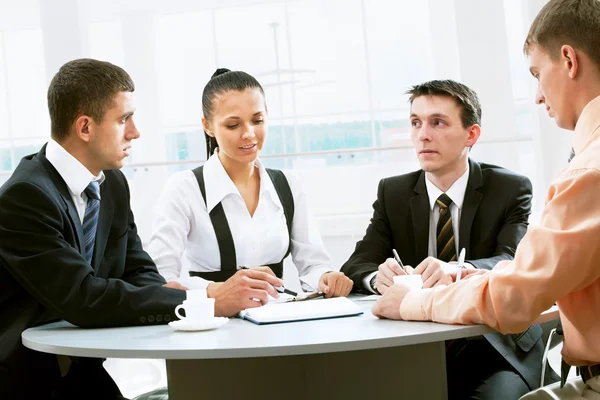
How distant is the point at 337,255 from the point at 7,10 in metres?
2.82

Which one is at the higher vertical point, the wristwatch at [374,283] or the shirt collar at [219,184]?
the shirt collar at [219,184]

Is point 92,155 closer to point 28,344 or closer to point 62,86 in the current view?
point 62,86

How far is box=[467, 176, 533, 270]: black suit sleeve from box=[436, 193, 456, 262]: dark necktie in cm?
15

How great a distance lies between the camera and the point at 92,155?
251 cm

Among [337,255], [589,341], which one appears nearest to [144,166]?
[337,255]

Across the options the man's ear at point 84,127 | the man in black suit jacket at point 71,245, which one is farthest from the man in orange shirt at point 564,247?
the man's ear at point 84,127

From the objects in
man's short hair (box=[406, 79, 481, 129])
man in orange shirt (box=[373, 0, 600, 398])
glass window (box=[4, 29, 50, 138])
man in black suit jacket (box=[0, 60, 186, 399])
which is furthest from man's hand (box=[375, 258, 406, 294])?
glass window (box=[4, 29, 50, 138])

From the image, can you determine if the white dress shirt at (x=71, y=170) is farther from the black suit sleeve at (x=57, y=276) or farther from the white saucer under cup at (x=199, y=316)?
the white saucer under cup at (x=199, y=316)

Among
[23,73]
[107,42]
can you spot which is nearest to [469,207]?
[107,42]

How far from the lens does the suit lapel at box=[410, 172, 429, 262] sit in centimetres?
296

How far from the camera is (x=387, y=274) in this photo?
2482 millimetres

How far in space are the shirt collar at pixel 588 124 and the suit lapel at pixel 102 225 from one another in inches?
57.1

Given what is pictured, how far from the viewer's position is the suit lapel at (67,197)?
2.34 meters

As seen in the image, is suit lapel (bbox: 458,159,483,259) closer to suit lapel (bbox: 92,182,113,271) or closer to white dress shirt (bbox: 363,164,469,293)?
white dress shirt (bbox: 363,164,469,293)
